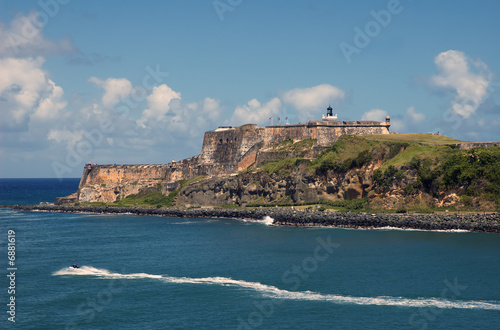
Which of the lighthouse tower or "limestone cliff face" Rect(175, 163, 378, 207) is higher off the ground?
the lighthouse tower

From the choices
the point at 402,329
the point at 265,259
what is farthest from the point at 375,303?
the point at 265,259

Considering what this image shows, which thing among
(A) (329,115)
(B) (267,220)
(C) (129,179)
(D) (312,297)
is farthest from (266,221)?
(C) (129,179)

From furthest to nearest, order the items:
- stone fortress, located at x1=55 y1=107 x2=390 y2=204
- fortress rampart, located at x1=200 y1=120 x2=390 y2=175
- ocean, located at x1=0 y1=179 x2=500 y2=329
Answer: stone fortress, located at x1=55 y1=107 x2=390 y2=204 < fortress rampart, located at x1=200 y1=120 x2=390 y2=175 < ocean, located at x1=0 y1=179 x2=500 y2=329

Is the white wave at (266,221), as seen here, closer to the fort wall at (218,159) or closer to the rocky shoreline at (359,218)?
the rocky shoreline at (359,218)

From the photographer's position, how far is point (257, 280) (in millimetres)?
43188

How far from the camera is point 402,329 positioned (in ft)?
107

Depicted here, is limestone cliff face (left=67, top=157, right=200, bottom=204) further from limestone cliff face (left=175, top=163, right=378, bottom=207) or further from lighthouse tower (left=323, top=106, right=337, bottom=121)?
lighthouse tower (left=323, top=106, right=337, bottom=121)

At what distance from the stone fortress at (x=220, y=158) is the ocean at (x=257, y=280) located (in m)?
30.2

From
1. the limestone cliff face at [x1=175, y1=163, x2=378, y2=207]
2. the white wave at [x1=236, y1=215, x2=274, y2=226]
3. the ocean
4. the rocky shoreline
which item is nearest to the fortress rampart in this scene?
the limestone cliff face at [x1=175, y1=163, x2=378, y2=207]

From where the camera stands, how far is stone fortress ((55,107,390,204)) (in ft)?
310

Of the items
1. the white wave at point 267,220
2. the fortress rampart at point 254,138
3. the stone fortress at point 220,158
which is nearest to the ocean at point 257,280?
the white wave at point 267,220

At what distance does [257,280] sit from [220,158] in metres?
63.7

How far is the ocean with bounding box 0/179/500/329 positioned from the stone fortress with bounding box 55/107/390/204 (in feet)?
99.1

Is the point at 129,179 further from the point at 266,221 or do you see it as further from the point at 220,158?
the point at 266,221
